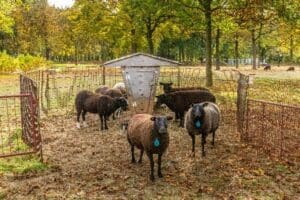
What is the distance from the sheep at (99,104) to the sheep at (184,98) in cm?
170

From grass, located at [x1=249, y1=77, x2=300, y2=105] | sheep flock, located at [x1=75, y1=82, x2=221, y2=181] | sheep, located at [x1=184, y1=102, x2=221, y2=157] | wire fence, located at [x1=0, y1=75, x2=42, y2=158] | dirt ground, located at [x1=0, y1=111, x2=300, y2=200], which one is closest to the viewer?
dirt ground, located at [x1=0, y1=111, x2=300, y2=200]

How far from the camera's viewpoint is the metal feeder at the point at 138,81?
645 inches

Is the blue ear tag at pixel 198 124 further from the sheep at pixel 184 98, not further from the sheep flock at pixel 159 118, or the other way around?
the sheep at pixel 184 98

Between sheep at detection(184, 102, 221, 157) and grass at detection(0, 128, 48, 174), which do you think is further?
sheep at detection(184, 102, 221, 157)

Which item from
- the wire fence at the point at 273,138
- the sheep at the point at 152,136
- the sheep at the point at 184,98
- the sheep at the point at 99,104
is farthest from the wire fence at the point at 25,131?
the wire fence at the point at 273,138

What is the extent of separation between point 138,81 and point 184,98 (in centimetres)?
206

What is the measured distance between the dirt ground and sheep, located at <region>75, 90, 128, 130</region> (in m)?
2.01

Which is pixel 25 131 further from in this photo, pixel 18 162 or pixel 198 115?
pixel 198 115

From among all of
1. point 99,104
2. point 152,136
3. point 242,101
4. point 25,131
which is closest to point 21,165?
point 25,131

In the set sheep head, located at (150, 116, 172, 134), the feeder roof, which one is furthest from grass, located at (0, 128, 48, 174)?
the feeder roof

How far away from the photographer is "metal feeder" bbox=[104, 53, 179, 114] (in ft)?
53.8

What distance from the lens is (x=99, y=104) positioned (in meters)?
14.7

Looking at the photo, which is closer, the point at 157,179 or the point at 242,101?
the point at 157,179

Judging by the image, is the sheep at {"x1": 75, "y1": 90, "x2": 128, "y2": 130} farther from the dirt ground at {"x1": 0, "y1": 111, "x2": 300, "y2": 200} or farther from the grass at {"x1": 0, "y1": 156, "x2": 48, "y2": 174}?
the grass at {"x1": 0, "y1": 156, "x2": 48, "y2": 174}
